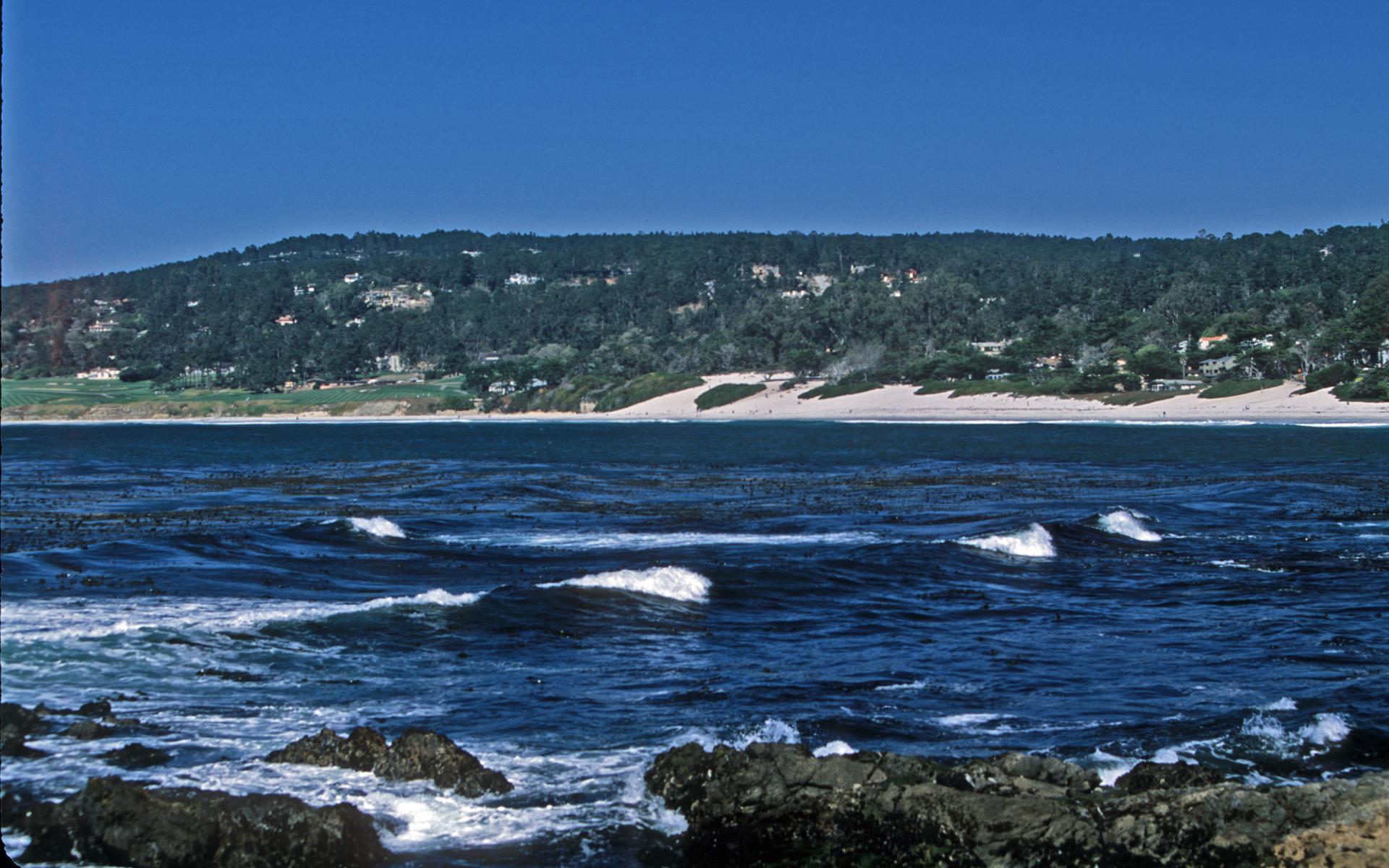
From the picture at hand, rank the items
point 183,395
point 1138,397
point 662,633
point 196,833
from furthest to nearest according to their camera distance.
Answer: point 1138,397, point 183,395, point 662,633, point 196,833

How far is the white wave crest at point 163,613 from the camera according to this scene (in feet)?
56.7

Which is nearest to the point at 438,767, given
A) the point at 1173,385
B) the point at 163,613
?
the point at 163,613

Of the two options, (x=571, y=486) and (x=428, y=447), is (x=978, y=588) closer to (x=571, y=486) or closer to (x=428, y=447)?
(x=571, y=486)

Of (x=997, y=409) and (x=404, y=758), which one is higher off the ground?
(x=404, y=758)

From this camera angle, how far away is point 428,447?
7581 cm

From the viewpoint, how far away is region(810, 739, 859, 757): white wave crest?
11922 mm

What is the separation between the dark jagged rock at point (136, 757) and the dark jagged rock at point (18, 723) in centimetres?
112

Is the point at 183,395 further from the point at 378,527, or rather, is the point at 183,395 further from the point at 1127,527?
the point at 1127,527

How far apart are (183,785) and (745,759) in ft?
16.3

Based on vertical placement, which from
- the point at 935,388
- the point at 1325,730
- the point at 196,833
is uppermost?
the point at 935,388

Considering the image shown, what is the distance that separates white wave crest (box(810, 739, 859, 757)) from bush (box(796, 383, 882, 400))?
355 feet

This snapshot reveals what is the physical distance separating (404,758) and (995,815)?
17.5 ft

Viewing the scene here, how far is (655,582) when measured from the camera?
21391 millimetres

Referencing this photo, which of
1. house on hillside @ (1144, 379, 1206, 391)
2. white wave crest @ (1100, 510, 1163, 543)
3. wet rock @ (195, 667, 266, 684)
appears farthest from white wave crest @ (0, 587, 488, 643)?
house on hillside @ (1144, 379, 1206, 391)
